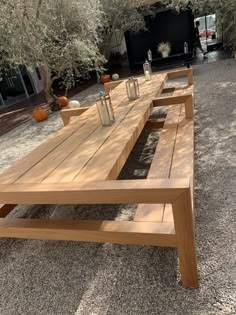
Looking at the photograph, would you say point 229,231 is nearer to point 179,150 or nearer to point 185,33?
point 179,150

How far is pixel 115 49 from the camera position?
1211 centimetres

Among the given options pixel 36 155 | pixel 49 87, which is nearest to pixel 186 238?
pixel 36 155

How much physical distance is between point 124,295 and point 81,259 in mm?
396

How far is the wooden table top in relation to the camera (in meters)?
1.37

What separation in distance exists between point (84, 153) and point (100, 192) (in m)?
0.54

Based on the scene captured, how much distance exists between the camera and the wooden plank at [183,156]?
1.62 meters

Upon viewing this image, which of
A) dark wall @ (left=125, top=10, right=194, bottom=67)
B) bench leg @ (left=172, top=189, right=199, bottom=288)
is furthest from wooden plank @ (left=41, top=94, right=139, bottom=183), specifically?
dark wall @ (left=125, top=10, right=194, bottom=67)

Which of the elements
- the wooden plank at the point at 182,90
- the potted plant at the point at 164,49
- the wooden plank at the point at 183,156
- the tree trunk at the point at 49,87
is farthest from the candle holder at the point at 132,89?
the potted plant at the point at 164,49

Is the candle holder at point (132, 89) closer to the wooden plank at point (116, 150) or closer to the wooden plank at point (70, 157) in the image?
the wooden plank at point (116, 150)

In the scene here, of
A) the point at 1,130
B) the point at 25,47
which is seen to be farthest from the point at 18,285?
the point at 1,130

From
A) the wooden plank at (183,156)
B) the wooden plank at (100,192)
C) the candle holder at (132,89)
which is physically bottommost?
the wooden plank at (183,156)

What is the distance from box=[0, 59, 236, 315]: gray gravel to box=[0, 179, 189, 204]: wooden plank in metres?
0.56

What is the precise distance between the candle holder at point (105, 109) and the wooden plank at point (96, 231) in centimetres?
89

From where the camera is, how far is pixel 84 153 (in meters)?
1.62
